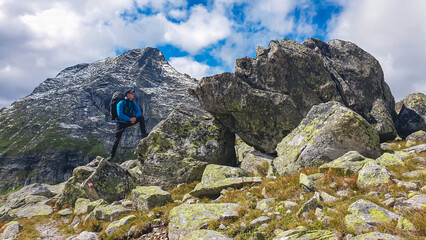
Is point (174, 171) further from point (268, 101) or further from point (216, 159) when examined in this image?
point (268, 101)

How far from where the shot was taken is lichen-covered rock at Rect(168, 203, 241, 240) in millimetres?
7793

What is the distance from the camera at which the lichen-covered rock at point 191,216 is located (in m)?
7.79

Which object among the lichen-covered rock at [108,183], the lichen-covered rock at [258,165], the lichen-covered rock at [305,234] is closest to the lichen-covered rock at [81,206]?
the lichen-covered rock at [108,183]

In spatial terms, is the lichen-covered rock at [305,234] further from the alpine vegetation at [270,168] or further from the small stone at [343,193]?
the small stone at [343,193]

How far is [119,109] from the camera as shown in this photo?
1958 cm

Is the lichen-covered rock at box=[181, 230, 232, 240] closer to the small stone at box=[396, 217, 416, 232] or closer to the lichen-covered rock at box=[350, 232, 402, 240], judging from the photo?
the lichen-covered rock at box=[350, 232, 402, 240]

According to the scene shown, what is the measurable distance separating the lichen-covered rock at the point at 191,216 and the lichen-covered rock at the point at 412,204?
4.90m

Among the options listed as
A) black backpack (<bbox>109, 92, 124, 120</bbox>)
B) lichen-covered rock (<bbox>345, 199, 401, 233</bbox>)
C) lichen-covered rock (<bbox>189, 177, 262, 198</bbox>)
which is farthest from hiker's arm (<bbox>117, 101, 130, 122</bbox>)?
lichen-covered rock (<bbox>345, 199, 401, 233</bbox>)

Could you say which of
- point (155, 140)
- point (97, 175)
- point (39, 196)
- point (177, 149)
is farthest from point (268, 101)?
point (39, 196)

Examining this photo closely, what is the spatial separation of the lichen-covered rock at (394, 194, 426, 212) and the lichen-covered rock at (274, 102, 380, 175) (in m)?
6.22

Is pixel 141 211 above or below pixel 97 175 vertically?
below

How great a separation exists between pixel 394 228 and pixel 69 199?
23.2 meters

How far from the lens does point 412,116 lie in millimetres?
22734

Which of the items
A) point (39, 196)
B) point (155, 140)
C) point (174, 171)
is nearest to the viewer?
point (174, 171)
